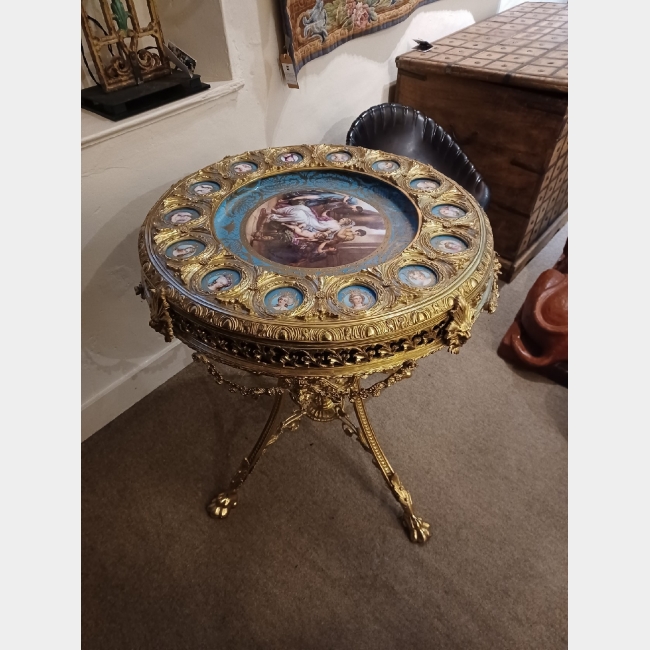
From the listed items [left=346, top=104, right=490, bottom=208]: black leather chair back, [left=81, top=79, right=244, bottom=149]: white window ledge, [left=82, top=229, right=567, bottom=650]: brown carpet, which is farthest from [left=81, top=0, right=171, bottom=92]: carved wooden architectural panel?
Answer: [left=82, top=229, right=567, bottom=650]: brown carpet

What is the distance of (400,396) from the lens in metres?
2.07

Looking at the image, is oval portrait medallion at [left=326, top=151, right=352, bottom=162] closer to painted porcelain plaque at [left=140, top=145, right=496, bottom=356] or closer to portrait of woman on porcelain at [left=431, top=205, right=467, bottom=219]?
painted porcelain plaque at [left=140, top=145, right=496, bottom=356]

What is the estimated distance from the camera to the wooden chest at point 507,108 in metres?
2.02

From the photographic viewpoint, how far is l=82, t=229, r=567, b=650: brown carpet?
1.43 meters

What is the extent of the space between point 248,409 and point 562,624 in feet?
4.33

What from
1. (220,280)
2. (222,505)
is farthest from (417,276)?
(222,505)

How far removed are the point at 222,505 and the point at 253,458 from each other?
9.7 inches

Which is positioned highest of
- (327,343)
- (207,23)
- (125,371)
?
(207,23)

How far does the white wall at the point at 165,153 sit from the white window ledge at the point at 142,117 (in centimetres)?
2

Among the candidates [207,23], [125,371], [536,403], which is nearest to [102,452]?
[125,371]

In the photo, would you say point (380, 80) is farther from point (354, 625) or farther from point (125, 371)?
point (354, 625)

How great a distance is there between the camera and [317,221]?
3.96 ft

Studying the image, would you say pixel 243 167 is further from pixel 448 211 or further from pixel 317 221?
pixel 448 211

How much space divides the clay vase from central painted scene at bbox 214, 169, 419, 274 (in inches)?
45.7
